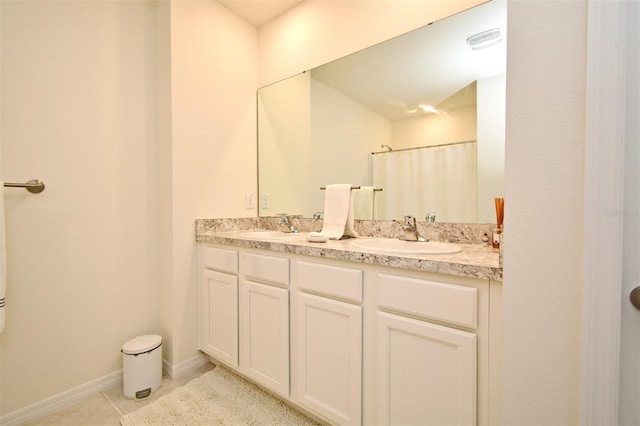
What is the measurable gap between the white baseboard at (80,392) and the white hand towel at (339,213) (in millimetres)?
1212

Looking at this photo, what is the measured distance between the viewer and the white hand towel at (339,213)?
1683 millimetres

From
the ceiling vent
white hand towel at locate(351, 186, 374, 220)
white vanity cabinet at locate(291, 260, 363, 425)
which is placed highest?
the ceiling vent

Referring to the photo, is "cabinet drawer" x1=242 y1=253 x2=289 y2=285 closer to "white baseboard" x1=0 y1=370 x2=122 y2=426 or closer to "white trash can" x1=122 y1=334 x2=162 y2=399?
"white trash can" x1=122 y1=334 x2=162 y2=399

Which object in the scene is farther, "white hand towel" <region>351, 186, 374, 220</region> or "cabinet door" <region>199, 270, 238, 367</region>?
"white hand towel" <region>351, 186, 374, 220</region>

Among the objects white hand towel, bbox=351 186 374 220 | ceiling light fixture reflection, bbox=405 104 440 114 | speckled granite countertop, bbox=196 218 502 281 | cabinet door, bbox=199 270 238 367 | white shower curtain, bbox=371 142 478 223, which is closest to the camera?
speckled granite countertop, bbox=196 218 502 281

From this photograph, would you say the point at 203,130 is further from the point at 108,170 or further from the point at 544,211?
the point at 544,211

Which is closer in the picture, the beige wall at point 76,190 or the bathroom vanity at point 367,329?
the bathroom vanity at point 367,329

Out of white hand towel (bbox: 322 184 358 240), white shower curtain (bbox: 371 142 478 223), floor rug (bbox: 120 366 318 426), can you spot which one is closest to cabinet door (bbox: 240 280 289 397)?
floor rug (bbox: 120 366 318 426)

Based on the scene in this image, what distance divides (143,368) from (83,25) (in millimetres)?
1894

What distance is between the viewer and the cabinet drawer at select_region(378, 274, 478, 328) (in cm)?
91

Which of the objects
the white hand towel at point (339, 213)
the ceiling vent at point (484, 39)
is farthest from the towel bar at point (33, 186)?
the ceiling vent at point (484, 39)

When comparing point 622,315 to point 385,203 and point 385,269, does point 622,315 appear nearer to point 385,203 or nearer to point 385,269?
point 385,269

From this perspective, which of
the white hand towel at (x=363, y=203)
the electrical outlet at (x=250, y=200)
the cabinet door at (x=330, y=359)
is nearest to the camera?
the cabinet door at (x=330, y=359)

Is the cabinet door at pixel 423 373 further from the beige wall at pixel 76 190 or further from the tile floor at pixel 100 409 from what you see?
the beige wall at pixel 76 190
